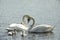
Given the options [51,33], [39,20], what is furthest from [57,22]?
[51,33]

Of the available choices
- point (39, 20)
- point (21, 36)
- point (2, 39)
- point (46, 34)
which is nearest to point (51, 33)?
point (46, 34)

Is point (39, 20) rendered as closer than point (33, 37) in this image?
No

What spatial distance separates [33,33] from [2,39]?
7.06 feet

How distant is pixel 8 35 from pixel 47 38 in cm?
198

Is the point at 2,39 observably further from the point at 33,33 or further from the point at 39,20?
the point at 39,20

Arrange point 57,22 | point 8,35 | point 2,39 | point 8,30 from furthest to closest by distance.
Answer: point 57,22 < point 8,30 < point 8,35 < point 2,39

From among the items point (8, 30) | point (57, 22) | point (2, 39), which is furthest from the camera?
point (57, 22)

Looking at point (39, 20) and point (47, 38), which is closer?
point (47, 38)

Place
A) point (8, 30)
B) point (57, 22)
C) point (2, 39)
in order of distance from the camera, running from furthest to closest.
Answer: point (57, 22) < point (8, 30) < point (2, 39)

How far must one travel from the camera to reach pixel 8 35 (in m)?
16.7

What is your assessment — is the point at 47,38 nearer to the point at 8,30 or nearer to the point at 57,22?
the point at 8,30

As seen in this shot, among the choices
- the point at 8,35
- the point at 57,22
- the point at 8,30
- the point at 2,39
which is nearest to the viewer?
the point at 2,39

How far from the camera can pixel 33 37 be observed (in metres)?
16.2

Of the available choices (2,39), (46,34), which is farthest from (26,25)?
(2,39)
